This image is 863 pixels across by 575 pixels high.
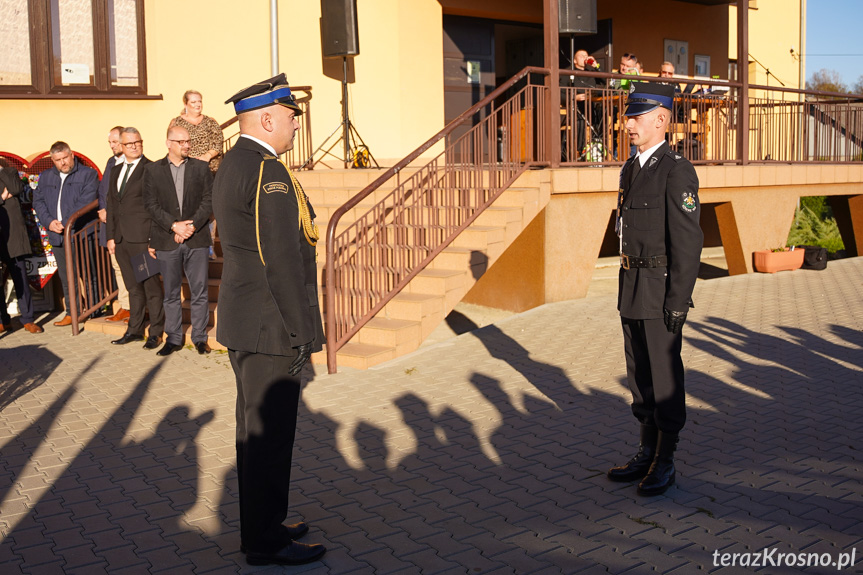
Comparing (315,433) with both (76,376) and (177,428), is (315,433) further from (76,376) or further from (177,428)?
(76,376)

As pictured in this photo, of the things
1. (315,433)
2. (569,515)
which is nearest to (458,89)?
(315,433)

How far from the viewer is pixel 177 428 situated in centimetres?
596

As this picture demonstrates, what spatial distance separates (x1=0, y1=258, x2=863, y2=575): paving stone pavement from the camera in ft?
13.1

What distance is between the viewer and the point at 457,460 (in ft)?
17.1

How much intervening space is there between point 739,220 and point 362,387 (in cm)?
786

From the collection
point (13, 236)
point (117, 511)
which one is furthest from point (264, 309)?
point (13, 236)

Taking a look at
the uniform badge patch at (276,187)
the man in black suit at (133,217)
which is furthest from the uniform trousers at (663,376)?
the man in black suit at (133,217)

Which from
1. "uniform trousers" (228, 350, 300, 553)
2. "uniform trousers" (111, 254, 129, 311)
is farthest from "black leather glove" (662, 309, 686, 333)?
"uniform trousers" (111, 254, 129, 311)

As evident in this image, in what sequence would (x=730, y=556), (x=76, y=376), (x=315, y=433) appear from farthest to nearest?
(x=76, y=376), (x=315, y=433), (x=730, y=556)

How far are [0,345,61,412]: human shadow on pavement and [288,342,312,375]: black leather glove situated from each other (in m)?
3.88

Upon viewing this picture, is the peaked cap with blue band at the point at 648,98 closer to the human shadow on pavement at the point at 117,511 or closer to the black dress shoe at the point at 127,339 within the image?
the human shadow on pavement at the point at 117,511

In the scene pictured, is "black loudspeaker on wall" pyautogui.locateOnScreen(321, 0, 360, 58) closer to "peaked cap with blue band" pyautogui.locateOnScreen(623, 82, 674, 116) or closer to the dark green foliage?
"peaked cap with blue band" pyautogui.locateOnScreen(623, 82, 674, 116)

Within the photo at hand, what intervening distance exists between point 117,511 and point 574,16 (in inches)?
399

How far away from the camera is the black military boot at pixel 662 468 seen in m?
4.55
